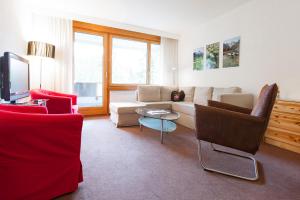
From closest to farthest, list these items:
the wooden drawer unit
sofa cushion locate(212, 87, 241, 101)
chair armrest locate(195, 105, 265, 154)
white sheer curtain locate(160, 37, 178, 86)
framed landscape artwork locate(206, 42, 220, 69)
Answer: chair armrest locate(195, 105, 265, 154) < the wooden drawer unit < sofa cushion locate(212, 87, 241, 101) < framed landscape artwork locate(206, 42, 220, 69) < white sheer curtain locate(160, 37, 178, 86)

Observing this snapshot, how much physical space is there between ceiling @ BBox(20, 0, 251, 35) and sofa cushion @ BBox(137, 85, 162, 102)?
1.66 m

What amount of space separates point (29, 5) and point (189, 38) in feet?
12.7

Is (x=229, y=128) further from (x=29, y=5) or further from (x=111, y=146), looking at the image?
(x=29, y=5)

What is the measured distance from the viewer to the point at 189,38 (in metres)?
5.02

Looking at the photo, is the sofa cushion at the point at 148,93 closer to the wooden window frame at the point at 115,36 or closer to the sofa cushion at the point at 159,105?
the sofa cushion at the point at 159,105

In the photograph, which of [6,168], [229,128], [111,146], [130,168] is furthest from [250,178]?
[6,168]

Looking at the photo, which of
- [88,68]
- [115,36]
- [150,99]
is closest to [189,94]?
[150,99]

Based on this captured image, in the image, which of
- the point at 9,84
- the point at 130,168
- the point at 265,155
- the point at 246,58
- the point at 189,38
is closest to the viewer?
the point at 9,84

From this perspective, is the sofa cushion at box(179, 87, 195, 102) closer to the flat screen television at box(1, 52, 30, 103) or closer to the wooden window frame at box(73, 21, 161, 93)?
the wooden window frame at box(73, 21, 161, 93)

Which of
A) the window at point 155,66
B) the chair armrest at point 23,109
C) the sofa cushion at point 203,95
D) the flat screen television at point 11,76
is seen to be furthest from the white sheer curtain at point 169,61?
the chair armrest at point 23,109

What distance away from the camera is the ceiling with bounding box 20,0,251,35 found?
3.42 m

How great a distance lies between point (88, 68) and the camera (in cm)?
459

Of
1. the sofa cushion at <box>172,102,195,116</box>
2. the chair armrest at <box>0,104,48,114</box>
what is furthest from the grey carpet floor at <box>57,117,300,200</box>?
the sofa cushion at <box>172,102,195,116</box>

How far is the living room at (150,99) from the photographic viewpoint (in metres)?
1.32
